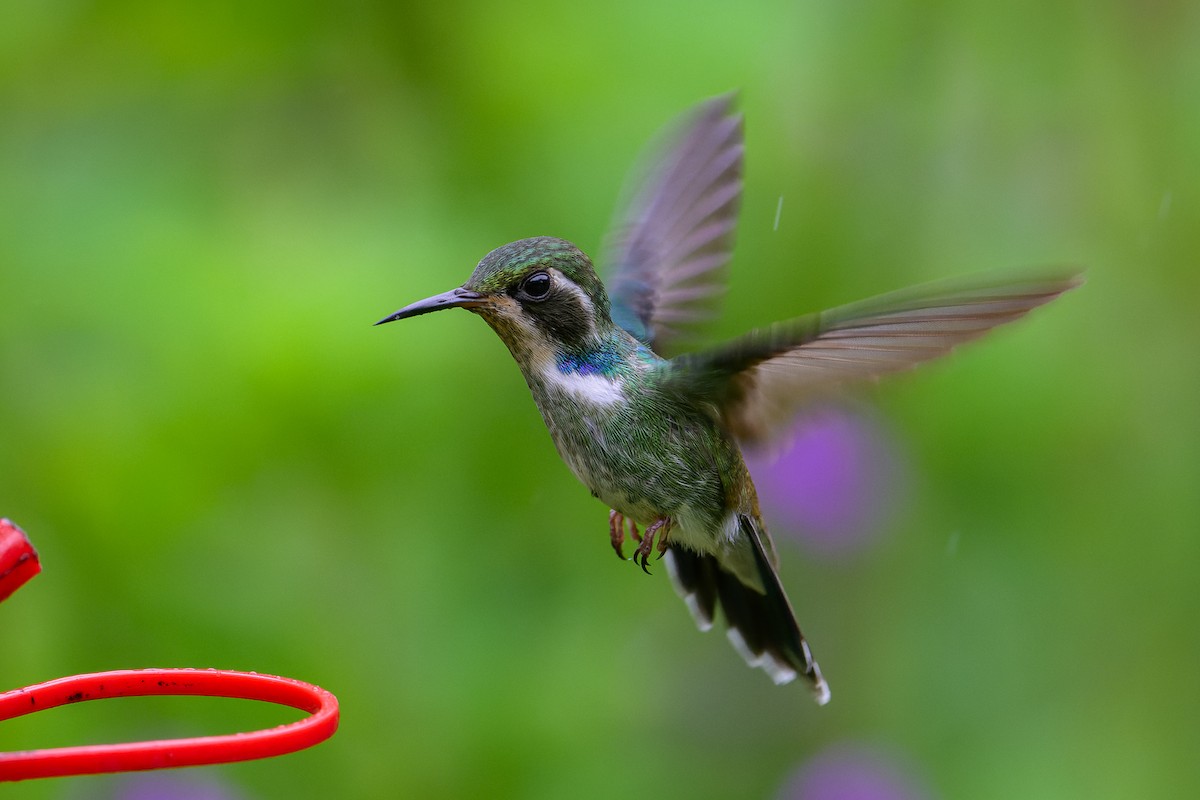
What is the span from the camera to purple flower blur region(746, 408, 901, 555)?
12.5 ft

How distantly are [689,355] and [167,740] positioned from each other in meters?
1.18

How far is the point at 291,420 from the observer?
10.4ft

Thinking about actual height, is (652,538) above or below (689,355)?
below

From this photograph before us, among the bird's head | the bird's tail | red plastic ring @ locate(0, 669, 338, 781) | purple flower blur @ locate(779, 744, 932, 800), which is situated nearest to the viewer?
red plastic ring @ locate(0, 669, 338, 781)

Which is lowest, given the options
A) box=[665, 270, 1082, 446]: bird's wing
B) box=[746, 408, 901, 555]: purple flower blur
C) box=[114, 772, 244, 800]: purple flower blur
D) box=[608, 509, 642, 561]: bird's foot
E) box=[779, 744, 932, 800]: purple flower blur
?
box=[779, 744, 932, 800]: purple flower blur

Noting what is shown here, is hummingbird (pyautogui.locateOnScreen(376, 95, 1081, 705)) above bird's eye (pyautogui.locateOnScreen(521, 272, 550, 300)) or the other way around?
the other way around

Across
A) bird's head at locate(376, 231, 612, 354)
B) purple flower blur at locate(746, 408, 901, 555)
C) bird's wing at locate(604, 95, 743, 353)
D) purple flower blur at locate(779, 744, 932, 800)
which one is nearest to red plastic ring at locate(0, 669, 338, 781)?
bird's head at locate(376, 231, 612, 354)

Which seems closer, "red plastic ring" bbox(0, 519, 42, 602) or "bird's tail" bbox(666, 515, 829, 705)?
"red plastic ring" bbox(0, 519, 42, 602)

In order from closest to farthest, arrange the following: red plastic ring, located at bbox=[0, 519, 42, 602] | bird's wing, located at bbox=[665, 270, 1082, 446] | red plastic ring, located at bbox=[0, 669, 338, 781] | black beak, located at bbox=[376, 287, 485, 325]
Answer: red plastic ring, located at bbox=[0, 669, 338, 781] < red plastic ring, located at bbox=[0, 519, 42, 602] < bird's wing, located at bbox=[665, 270, 1082, 446] < black beak, located at bbox=[376, 287, 485, 325]

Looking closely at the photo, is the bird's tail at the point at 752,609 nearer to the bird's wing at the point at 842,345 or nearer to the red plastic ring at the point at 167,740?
the bird's wing at the point at 842,345

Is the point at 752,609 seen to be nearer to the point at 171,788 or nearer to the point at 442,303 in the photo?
the point at 442,303

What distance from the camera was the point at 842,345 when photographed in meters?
2.12

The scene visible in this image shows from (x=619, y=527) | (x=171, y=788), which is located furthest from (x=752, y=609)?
(x=171, y=788)

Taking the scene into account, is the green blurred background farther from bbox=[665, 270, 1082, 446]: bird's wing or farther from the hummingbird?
bbox=[665, 270, 1082, 446]: bird's wing
